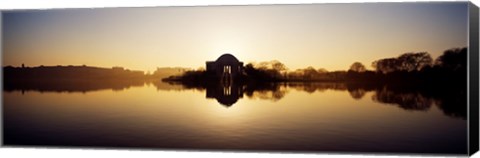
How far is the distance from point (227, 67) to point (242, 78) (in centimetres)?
19

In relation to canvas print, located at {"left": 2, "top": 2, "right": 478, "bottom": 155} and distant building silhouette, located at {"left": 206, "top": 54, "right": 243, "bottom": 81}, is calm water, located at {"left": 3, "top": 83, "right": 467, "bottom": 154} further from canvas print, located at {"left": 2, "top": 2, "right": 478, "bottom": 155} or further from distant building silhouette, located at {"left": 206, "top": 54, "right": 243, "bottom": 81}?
distant building silhouette, located at {"left": 206, "top": 54, "right": 243, "bottom": 81}

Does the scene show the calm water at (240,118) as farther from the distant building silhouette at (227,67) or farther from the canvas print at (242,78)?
the distant building silhouette at (227,67)

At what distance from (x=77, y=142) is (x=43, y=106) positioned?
56cm

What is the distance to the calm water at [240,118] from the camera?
795 cm

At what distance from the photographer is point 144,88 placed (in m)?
8.52

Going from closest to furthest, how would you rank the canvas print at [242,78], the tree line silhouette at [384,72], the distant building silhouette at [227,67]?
the tree line silhouette at [384,72] → the canvas print at [242,78] → the distant building silhouette at [227,67]

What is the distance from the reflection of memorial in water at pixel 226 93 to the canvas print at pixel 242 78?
0.01 metres

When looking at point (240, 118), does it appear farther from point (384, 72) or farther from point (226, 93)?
point (384, 72)

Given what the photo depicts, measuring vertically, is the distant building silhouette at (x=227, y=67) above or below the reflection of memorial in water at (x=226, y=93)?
above

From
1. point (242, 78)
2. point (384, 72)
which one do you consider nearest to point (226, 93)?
point (242, 78)

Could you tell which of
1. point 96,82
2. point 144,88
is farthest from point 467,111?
point 96,82

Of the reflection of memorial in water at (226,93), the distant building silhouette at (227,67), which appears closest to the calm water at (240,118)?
the reflection of memorial in water at (226,93)

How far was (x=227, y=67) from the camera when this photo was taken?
8328mm

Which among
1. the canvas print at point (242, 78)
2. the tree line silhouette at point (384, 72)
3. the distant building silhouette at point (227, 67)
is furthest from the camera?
the distant building silhouette at point (227, 67)
